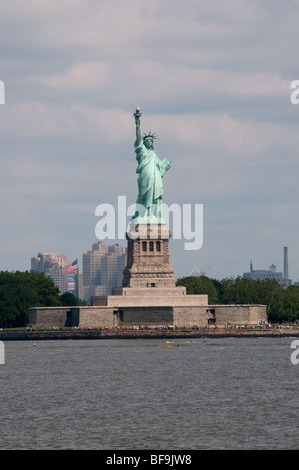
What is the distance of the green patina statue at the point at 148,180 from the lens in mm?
121062

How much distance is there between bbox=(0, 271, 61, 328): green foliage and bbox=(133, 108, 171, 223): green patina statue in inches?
772

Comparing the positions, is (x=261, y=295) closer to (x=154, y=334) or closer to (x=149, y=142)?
(x=154, y=334)

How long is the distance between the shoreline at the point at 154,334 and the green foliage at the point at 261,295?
18.7 meters

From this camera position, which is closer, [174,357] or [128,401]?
[128,401]

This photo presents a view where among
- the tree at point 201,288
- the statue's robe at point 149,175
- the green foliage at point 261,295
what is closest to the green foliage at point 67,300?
the tree at point 201,288

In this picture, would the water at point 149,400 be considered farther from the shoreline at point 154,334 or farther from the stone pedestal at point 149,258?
the stone pedestal at point 149,258

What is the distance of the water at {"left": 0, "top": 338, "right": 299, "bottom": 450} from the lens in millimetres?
42188

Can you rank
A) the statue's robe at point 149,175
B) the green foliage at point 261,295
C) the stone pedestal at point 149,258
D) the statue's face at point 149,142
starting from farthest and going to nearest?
the green foliage at point 261,295, the statue's robe at point 149,175, the statue's face at point 149,142, the stone pedestal at point 149,258

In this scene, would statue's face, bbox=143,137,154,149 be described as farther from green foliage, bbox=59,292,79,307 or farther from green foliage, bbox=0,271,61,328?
green foliage, bbox=59,292,79,307

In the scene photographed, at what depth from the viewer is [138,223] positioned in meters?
122

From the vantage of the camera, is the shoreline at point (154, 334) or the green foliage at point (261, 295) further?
the green foliage at point (261, 295)

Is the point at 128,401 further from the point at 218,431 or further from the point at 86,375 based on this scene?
the point at 86,375

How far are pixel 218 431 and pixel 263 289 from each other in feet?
318
